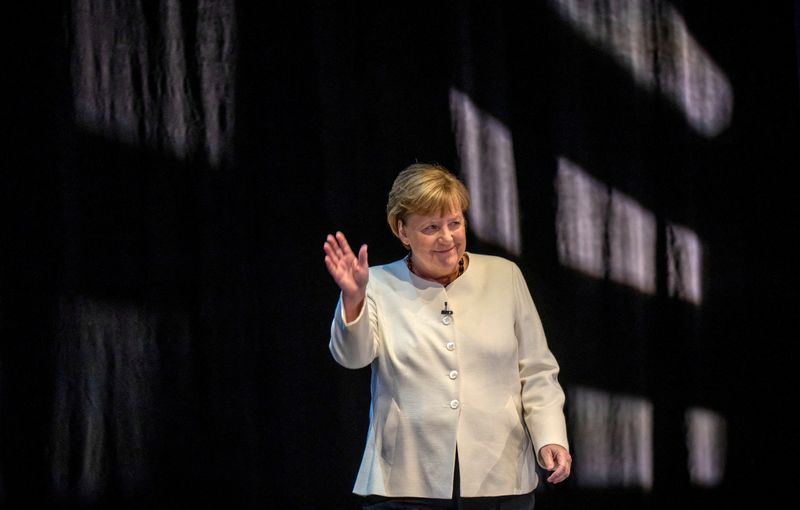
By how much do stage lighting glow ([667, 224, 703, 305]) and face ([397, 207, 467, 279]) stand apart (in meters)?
1.15

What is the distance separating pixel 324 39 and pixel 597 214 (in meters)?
1.11

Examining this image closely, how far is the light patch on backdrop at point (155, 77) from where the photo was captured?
2891 mm

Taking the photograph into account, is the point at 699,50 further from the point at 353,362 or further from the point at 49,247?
the point at 49,247

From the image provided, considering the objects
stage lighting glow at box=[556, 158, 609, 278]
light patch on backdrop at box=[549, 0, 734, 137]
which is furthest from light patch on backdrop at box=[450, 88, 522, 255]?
light patch on backdrop at box=[549, 0, 734, 137]

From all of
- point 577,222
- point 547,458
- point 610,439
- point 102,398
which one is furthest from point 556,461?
point 102,398

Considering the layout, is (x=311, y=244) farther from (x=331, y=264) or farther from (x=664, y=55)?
(x=664, y=55)

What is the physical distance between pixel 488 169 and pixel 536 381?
1011mm

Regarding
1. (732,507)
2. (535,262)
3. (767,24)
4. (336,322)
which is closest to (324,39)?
(535,262)

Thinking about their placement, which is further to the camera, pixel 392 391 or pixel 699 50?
pixel 699 50

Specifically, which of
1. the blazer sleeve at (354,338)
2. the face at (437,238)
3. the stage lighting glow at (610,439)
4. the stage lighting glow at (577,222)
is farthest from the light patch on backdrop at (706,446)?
the blazer sleeve at (354,338)

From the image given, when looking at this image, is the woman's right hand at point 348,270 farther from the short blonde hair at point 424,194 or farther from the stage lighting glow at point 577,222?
the stage lighting glow at point 577,222

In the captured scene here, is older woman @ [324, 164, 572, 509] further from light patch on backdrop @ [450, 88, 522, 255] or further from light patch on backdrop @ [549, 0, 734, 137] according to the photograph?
light patch on backdrop @ [549, 0, 734, 137]

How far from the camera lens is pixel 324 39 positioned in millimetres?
3012

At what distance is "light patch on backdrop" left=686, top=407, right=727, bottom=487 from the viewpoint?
310 cm
